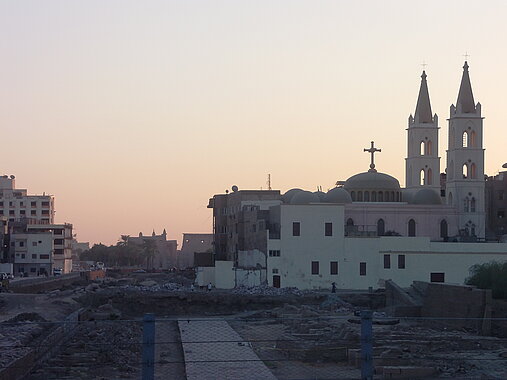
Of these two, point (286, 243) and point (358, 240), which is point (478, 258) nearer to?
point (358, 240)

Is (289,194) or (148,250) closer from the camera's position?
(289,194)

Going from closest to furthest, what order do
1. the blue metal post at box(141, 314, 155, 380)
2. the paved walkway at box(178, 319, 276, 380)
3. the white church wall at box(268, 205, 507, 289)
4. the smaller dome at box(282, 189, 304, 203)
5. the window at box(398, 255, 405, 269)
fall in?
the blue metal post at box(141, 314, 155, 380) → the paved walkway at box(178, 319, 276, 380) → the white church wall at box(268, 205, 507, 289) → the window at box(398, 255, 405, 269) → the smaller dome at box(282, 189, 304, 203)

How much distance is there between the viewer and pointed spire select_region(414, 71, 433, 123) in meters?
77.4

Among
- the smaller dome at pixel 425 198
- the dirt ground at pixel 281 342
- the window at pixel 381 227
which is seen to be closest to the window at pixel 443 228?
the smaller dome at pixel 425 198

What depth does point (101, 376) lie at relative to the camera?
2458 cm

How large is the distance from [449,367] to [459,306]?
1431cm

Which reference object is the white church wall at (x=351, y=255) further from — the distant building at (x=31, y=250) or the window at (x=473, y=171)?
Result: the distant building at (x=31, y=250)

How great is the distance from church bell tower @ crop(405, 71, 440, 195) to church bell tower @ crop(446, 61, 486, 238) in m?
3.83

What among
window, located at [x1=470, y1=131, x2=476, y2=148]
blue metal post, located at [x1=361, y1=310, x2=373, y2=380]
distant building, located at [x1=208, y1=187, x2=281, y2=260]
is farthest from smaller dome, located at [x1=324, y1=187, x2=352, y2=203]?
blue metal post, located at [x1=361, y1=310, x2=373, y2=380]

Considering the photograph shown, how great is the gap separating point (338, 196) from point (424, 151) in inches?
564

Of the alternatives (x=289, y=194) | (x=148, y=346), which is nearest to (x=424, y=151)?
(x=289, y=194)

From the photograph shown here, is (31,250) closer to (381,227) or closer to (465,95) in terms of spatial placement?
(381,227)

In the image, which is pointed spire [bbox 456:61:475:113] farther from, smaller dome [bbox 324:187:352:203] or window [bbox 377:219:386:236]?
smaller dome [bbox 324:187:352:203]

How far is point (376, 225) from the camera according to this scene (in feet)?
219
